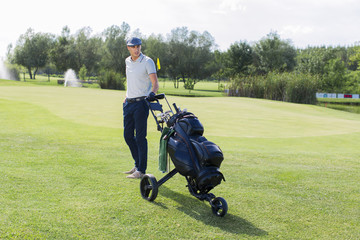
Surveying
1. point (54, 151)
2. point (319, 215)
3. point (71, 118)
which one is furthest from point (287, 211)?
point (71, 118)

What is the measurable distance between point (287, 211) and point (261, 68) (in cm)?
7192

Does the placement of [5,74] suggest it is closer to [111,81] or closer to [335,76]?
[111,81]

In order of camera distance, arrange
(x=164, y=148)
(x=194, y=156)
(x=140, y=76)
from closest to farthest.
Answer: (x=194, y=156) < (x=164, y=148) < (x=140, y=76)

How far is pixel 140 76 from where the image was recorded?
532 centimetres

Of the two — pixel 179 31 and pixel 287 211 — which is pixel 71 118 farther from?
pixel 179 31

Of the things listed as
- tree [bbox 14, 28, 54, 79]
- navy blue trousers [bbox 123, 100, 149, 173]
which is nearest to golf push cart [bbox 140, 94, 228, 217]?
navy blue trousers [bbox 123, 100, 149, 173]

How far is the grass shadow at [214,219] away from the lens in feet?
12.1

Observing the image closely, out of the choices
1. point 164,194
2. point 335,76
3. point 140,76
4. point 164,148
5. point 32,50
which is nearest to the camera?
point 164,148

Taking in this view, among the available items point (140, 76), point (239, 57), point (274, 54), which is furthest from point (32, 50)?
point (140, 76)

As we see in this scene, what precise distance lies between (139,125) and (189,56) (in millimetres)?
70942

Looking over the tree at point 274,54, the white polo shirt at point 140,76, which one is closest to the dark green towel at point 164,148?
the white polo shirt at point 140,76

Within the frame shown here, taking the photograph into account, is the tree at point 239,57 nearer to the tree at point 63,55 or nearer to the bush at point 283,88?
the tree at point 63,55

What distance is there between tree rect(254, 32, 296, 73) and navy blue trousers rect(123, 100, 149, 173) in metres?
69.0

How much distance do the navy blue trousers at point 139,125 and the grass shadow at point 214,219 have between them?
0.94 m
